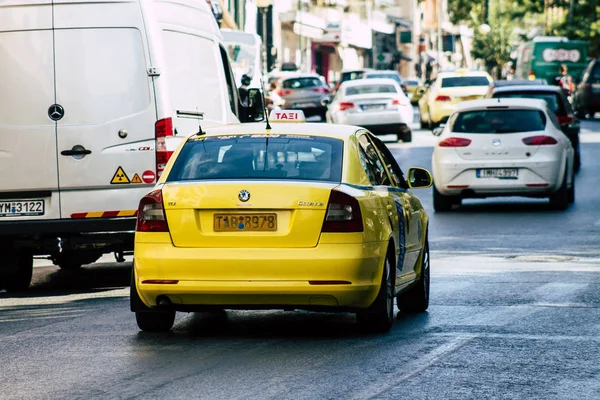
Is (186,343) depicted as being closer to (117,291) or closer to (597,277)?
(117,291)

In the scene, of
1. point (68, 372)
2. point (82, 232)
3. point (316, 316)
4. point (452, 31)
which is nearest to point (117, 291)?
point (82, 232)

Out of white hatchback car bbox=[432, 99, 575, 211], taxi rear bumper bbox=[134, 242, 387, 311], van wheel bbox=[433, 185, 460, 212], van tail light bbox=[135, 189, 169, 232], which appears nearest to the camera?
taxi rear bumper bbox=[134, 242, 387, 311]

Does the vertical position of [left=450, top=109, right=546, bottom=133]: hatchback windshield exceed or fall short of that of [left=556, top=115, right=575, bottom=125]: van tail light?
it exceeds it

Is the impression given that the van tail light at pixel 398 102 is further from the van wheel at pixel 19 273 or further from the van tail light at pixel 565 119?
the van wheel at pixel 19 273

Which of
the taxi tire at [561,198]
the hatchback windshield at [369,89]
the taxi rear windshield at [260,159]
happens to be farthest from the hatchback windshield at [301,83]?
the taxi rear windshield at [260,159]

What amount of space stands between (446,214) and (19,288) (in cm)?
917

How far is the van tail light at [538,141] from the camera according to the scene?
70.4 ft

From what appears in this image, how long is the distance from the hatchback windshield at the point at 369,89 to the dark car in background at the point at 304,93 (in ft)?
42.0

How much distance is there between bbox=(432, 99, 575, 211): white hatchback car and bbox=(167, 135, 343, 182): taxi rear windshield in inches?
455

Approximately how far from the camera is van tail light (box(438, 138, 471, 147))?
21.6 metres

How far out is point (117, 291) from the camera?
42.5 ft

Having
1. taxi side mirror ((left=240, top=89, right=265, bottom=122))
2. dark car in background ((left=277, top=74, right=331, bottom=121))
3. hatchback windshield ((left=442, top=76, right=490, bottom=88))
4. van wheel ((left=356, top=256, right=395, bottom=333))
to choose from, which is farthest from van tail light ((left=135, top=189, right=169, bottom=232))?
dark car in background ((left=277, top=74, right=331, bottom=121))

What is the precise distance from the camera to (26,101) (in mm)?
12602

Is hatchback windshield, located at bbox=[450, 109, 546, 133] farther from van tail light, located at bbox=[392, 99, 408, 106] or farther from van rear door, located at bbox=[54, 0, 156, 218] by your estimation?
van tail light, located at bbox=[392, 99, 408, 106]
